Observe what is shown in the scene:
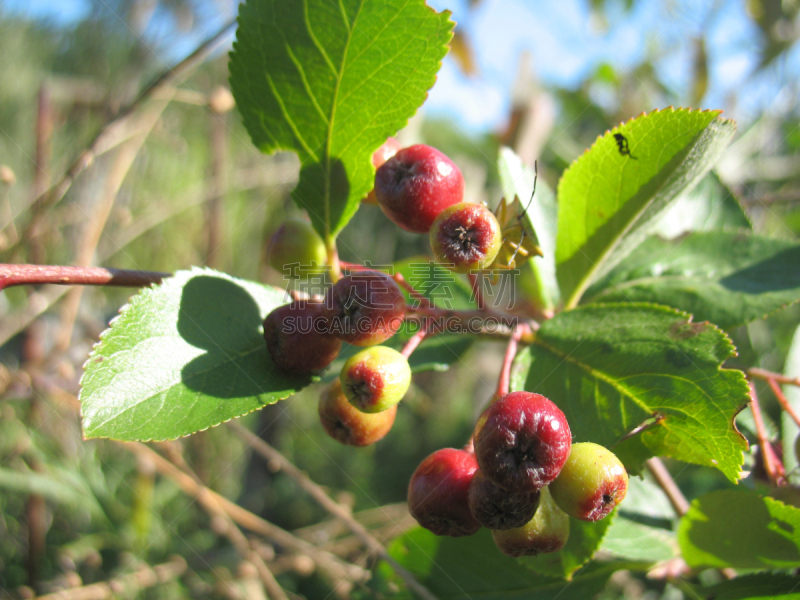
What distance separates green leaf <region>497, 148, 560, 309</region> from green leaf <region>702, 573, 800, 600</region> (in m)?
0.62

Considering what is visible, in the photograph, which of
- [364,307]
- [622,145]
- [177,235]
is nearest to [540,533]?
[364,307]

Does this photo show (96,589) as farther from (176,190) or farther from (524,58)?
(524,58)

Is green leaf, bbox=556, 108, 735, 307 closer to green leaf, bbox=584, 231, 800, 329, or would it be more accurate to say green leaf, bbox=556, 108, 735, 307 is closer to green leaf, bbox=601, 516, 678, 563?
green leaf, bbox=584, 231, 800, 329

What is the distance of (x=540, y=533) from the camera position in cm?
78

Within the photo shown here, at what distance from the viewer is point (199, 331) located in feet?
2.73

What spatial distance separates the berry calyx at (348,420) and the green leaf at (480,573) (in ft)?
1.54

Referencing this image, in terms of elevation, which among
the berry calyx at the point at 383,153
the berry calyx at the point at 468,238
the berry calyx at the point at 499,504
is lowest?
the berry calyx at the point at 499,504

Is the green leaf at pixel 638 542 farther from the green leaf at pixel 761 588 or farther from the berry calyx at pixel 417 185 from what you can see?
the berry calyx at pixel 417 185

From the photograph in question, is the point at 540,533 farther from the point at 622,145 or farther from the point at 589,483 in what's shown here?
the point at 622,145

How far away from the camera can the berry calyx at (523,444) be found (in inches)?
27.0

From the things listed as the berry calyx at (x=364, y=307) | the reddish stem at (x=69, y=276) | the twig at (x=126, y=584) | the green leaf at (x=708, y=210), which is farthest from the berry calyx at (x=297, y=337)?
the twig at (x=126, y=584)

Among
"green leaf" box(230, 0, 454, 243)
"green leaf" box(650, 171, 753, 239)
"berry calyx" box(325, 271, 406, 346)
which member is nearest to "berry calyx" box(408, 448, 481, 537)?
"berry calyx" box(325, 271, 406, 346)

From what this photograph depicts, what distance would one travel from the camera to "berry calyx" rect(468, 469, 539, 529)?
713 mm

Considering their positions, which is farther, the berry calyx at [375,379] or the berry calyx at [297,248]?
the berry calyx at [297,248]
